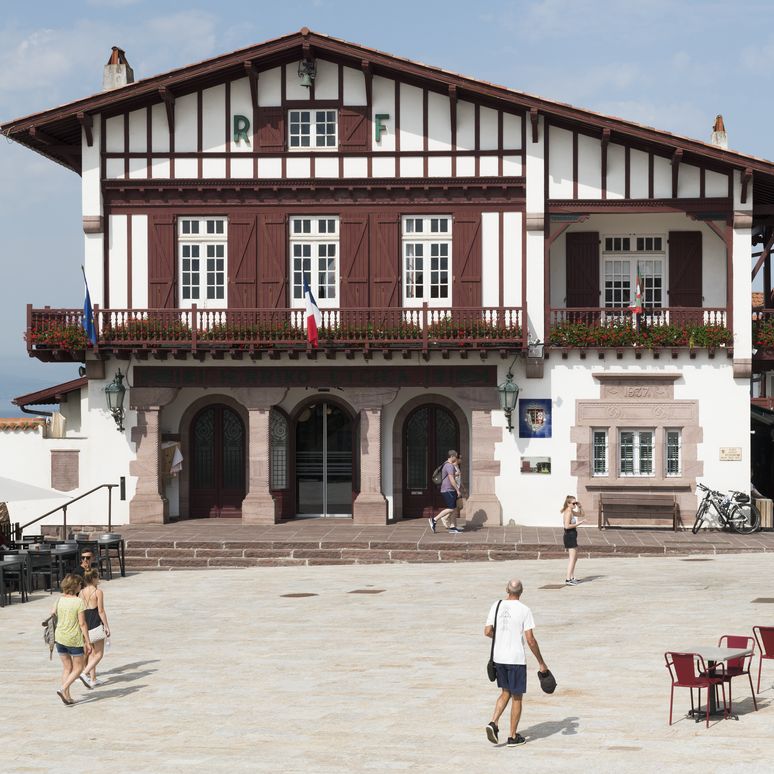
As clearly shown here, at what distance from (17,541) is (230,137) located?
405 inches

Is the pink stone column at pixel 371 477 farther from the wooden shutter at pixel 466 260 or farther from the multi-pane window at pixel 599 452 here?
the multi-pane window at pixel 599 452

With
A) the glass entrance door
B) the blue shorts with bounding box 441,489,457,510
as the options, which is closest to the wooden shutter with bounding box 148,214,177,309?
the glass entrance door

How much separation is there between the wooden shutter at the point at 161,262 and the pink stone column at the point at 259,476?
10.7ft

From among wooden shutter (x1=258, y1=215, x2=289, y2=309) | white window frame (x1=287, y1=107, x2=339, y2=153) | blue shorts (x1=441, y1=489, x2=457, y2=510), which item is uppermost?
white window frame (x1=287, y1=107, x2=339, y2=153)

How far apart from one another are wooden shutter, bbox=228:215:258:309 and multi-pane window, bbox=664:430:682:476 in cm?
989

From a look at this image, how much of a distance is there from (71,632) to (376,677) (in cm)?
359

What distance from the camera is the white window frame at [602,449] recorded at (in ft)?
101

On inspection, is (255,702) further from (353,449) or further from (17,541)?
(353,449)

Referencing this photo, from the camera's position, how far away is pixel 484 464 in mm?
30859

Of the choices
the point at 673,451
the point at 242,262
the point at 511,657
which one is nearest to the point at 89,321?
the point at 242,262

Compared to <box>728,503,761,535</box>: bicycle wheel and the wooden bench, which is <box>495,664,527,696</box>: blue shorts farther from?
<box>728,503,761,535</box>: bicycle wheel

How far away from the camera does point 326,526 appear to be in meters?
30.9

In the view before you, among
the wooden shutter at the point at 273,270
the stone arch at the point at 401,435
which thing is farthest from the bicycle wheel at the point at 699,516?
the wooden shutter at the point at 273,270

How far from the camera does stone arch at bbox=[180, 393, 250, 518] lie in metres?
32.4
